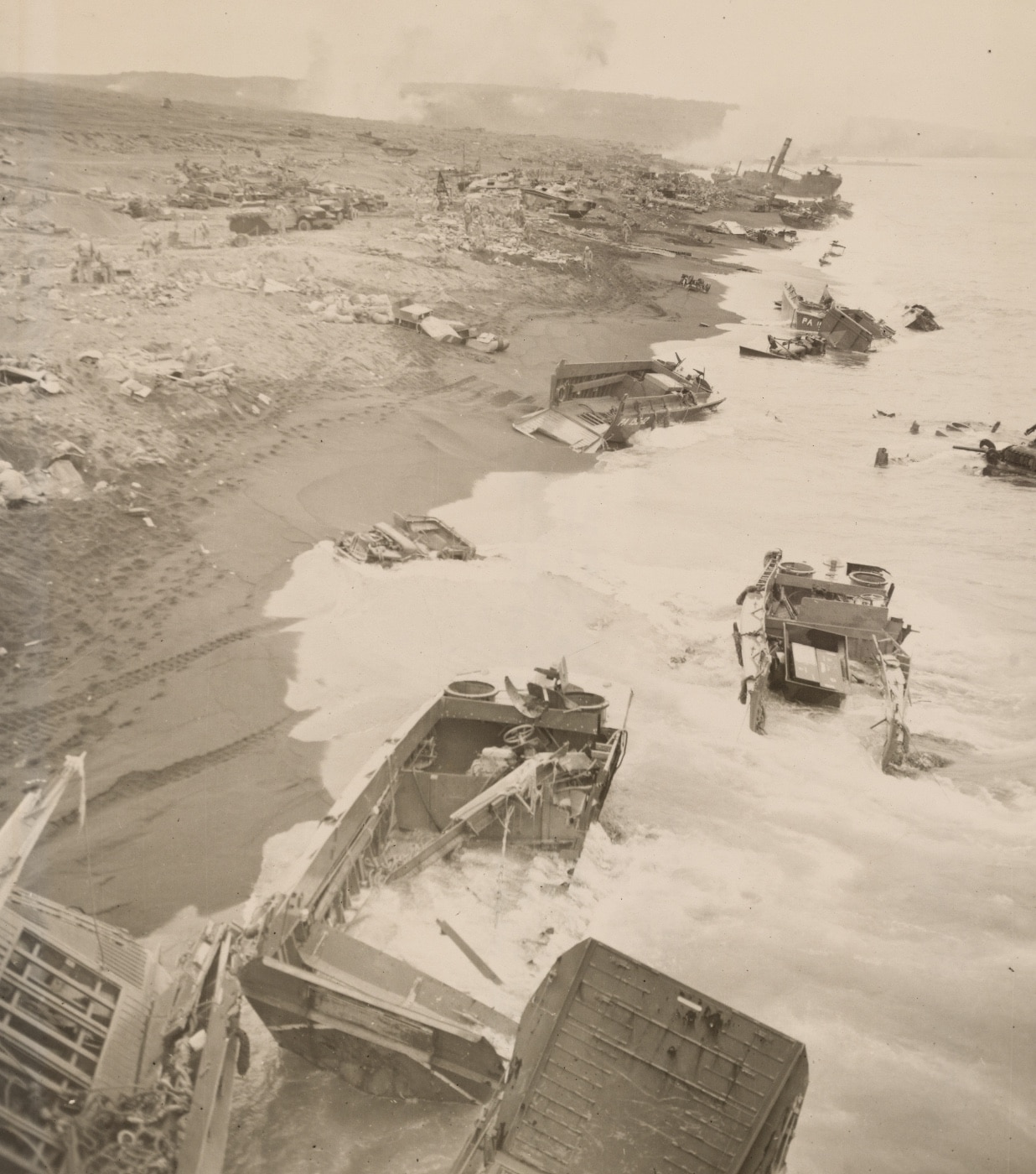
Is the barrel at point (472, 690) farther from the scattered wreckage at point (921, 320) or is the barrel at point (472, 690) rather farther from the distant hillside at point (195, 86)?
the scattered wreckage at point (921, 320)

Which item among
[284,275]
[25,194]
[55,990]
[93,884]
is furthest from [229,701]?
[25,194]

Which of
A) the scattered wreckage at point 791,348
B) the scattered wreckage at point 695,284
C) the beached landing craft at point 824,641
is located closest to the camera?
the beached landing craft at point 824,641

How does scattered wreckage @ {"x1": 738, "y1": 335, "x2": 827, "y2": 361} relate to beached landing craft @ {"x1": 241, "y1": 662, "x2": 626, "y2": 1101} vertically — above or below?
above

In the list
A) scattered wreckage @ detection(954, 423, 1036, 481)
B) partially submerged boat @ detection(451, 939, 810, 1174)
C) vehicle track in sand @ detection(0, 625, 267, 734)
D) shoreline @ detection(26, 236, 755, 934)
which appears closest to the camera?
partially submerged boat @ detection(451, 939, 810, 1174)

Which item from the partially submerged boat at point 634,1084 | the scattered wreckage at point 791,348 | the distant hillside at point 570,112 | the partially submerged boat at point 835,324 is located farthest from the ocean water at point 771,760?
the distant hillside at point 570,112

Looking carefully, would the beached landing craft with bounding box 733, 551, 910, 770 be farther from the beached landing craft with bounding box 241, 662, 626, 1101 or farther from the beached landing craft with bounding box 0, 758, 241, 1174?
the beached landing craft with bounding box 0, 758, 241, 1174

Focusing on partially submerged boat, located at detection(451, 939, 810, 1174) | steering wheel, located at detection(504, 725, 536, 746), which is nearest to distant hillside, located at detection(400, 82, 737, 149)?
steering wheel, located at detection(504, 725, 536, 746)
